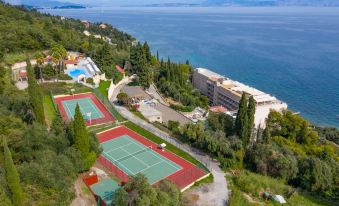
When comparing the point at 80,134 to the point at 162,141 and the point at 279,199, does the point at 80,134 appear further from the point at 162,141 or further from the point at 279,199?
the point at 279,199

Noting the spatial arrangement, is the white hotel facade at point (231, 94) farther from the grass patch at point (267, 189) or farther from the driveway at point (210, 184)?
the grass patch at point (267, 189)

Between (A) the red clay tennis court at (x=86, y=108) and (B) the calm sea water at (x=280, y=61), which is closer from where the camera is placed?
(A) the red clay tennis court at (x=86, y=108)

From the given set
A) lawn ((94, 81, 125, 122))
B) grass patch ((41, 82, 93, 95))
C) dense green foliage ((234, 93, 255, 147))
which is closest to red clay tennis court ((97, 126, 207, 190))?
lawn ((94, 81, 125, 122))

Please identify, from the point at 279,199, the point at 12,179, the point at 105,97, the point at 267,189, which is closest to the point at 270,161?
the point at 267,189

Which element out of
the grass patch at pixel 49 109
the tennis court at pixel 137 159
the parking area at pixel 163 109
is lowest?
the parking area at pixel 163 109

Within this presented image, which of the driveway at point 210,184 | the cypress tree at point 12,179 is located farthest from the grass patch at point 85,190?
the driveway at point 210,184
